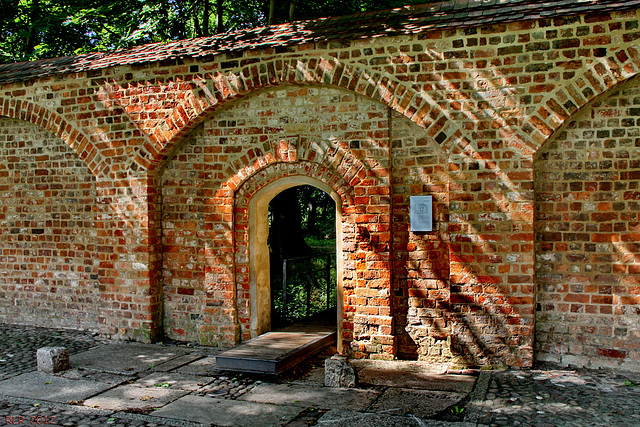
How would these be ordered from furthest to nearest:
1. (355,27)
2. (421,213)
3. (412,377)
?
(355,27) < (421,213) < (412,377)

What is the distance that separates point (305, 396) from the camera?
17.5 ft

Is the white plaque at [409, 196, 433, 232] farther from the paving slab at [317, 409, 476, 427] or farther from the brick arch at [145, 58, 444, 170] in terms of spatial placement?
the paving slab at [317, 409, 476, 427]

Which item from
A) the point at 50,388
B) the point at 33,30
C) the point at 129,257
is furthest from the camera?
the point at 33,30

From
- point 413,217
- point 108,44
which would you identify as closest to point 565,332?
point 413,217

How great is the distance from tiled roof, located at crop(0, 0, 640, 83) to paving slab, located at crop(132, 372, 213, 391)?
161 inches

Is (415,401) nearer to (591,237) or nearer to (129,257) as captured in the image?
(591,237)

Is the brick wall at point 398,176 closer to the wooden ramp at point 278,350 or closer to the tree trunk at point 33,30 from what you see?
the wooden ramp at point 278,350

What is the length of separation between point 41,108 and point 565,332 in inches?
311

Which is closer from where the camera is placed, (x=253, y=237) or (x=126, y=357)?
(x=126, y=357)

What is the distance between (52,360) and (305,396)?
3.07m

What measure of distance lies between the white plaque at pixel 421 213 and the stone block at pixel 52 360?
14.5 feet

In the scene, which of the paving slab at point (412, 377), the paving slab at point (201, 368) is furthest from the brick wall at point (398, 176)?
the paving slab at point (201, 368)

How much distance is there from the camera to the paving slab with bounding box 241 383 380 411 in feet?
16.6

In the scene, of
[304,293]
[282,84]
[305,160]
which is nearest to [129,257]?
[305,160]
